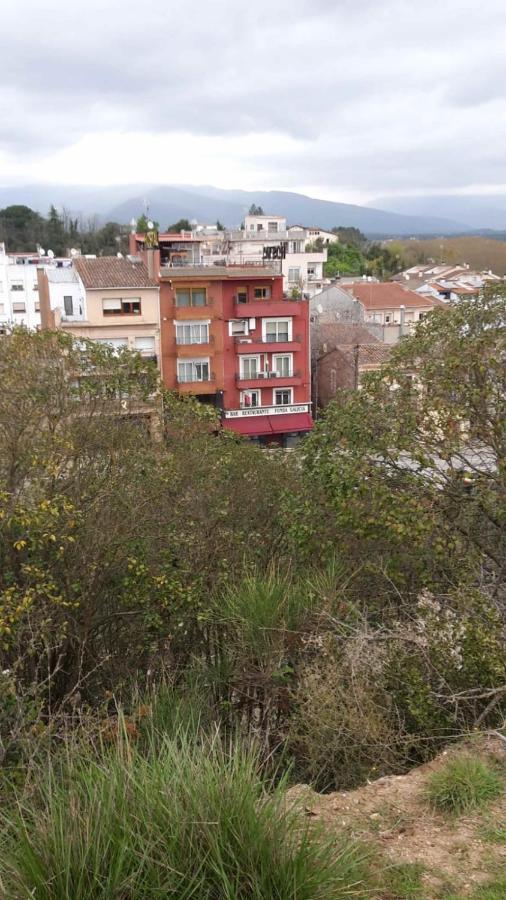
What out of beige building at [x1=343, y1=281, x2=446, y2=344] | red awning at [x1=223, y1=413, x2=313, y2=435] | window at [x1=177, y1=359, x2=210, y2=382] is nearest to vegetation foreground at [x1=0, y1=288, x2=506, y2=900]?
window at [x1=177, y1=359, x2=210, y2=382]

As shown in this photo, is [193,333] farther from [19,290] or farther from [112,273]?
[19,290]

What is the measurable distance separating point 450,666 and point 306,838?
14.3 ft

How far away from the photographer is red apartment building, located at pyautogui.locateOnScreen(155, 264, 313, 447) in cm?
3369

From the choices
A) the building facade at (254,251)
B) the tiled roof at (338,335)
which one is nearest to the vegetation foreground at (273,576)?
the building facade at (254,251)

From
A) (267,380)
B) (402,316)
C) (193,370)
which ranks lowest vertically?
(267,380)

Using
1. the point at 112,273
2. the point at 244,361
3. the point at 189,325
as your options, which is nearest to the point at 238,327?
the point at 244,361

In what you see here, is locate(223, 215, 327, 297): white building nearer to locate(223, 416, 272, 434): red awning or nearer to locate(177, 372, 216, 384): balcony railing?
locate(177, 372, 216, 384): balcony railing

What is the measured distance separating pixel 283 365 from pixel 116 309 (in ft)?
27.8

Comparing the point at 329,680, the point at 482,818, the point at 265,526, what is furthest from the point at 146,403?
the point at 482,818

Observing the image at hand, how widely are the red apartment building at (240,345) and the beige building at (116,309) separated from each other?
653 millimetres

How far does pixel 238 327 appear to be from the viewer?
3453cm

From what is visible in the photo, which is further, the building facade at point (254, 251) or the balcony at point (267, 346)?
the building facade at point (254, 251)

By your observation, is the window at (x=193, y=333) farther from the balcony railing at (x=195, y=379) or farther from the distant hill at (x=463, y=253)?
the distant hill at (x=463, y=253)

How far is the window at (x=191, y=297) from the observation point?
33594mm
